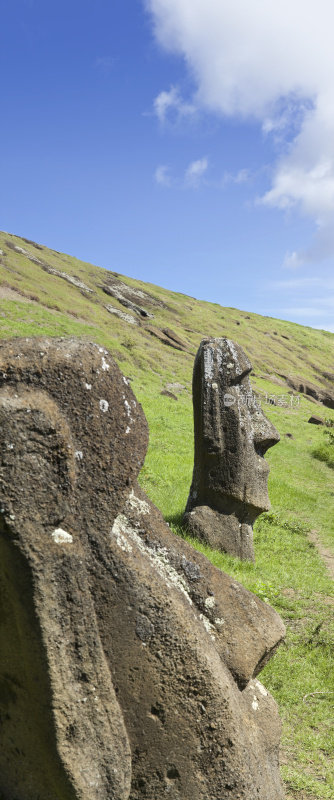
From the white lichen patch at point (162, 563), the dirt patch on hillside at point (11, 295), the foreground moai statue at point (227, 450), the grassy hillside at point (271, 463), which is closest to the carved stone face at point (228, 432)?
the foreground moai statue at point (227, 450)

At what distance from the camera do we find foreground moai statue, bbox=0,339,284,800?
8.43 ft

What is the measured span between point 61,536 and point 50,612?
0.33m

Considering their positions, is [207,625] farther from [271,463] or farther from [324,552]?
[271,463]

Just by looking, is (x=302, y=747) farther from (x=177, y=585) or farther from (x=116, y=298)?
(x=116, y=298)

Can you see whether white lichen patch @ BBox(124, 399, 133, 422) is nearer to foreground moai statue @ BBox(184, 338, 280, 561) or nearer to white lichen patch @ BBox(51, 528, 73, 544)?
white lichen patch @ BBox(51, 528, 73, 544)

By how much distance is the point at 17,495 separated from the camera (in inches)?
99.5

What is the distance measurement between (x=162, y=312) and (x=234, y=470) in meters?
63.2

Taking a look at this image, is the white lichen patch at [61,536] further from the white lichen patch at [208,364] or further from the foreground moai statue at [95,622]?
the white lichen patch at [208,364]

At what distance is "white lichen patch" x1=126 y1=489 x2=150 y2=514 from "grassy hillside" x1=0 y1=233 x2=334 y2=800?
9.33 feet

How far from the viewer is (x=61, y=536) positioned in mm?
2652

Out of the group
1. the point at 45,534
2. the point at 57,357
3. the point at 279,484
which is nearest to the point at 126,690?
the point at 45,534

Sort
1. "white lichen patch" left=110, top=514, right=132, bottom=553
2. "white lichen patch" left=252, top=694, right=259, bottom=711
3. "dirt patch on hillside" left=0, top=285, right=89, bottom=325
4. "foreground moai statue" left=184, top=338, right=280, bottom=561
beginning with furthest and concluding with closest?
"dirt patch on hillside" left=0, top=285, right=89, bottom=325 → "foreground moai statue" left=184, top=338, right=280, bottom=561 → "white lichen patch" left=252, top=694, right=259, bottom=711 → "white lichen patch" left=110, top=514, right=132, bottom=553

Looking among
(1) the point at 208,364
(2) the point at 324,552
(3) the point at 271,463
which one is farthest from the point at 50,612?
(3) the point at 271,463

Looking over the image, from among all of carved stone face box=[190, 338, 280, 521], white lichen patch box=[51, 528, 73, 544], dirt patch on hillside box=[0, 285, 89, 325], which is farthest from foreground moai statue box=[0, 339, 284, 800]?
dirt patch on hillside box=[0, 285, 89, 325]
